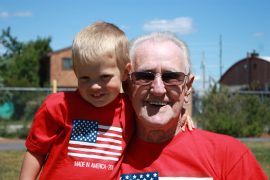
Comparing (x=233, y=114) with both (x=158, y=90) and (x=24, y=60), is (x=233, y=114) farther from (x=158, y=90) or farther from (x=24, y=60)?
(x=24, y=60)

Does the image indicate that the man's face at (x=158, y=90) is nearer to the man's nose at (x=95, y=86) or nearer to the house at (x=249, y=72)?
the man's nose at (x=95, y=86)

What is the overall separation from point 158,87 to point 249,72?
52066mm

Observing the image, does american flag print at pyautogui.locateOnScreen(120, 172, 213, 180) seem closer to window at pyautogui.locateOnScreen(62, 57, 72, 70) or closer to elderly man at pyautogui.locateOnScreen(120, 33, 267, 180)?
elderly man at pyautogui.locateOnScreen(120, 33, 267, 180)

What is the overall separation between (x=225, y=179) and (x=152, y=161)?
0.44 m

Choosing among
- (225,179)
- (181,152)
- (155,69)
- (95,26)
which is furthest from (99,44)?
(225,179)

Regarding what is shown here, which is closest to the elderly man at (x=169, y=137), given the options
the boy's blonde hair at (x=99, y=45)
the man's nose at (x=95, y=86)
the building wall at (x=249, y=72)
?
the boy's blonde hair at (x=99, y=45)

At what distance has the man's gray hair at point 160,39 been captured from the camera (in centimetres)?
289

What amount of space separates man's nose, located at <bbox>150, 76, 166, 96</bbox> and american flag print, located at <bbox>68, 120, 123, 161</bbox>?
45 cm

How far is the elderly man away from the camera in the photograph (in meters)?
2.67

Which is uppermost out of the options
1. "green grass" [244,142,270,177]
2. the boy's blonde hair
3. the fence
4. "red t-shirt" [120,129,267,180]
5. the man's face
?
the boy's blonde hair

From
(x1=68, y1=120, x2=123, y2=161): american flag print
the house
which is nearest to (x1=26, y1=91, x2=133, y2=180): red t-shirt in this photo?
(x1=68, y1=120, x2=123, y2=161): american flag print

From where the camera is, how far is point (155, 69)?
275 cm

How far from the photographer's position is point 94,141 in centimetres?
294

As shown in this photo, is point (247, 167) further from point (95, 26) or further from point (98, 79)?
point (95, 26)
